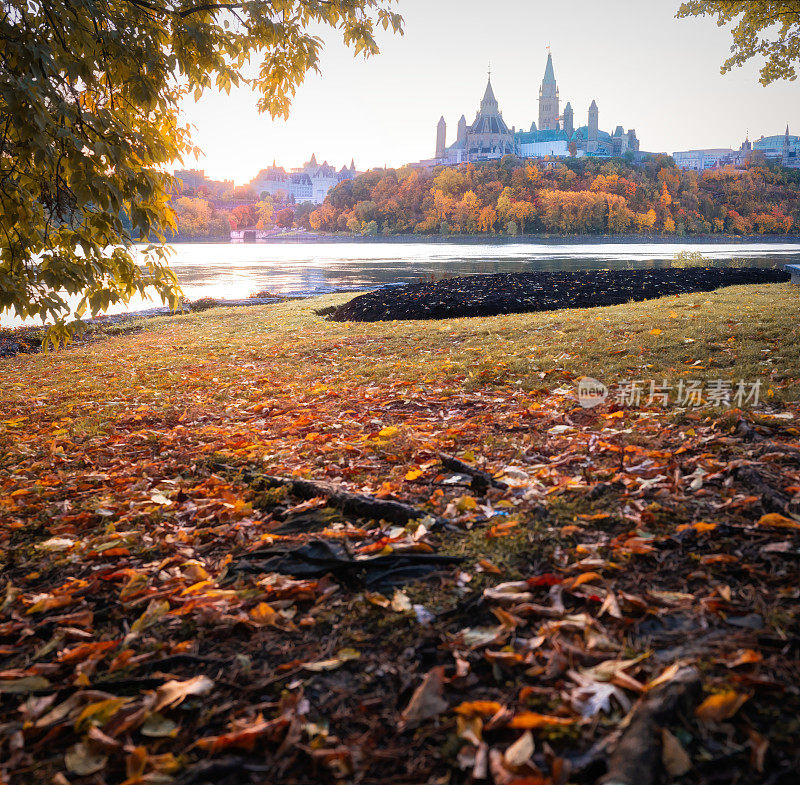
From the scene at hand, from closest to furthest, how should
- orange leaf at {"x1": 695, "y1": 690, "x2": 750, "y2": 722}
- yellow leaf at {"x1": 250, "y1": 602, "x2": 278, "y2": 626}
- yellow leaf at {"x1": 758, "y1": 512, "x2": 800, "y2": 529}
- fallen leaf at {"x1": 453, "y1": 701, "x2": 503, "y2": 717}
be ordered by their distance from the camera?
orange leaf at {"x1": 695, "y1": 690, "x2": 750, "y2": 722}, fallen leaf at {"x1": 453, "y1": 701, "x2": 503, "y2": 717}, yellow leaf at {"x1": 250, "y1": 602, "x2": 278, "y2": 626}, yellow leaf at {"x1": 758, "y1": 512, "x2": 800, "y2": 529}

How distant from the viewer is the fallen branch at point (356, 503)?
3.51 m

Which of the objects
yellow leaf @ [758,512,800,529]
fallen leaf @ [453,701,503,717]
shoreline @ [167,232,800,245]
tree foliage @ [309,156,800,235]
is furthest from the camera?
tree foliage @ [309,156,800,235]

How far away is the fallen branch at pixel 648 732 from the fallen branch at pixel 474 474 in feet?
6.30

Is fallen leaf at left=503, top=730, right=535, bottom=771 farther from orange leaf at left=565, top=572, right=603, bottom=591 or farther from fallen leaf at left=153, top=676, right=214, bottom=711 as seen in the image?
fallen leaf at left=153, top=676, right=214, bottom=711

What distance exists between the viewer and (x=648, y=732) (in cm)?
174

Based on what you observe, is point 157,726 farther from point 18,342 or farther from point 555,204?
point 555,204

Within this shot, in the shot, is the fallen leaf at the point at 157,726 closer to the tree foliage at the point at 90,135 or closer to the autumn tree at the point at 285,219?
the tree foliage at the point at 90,135

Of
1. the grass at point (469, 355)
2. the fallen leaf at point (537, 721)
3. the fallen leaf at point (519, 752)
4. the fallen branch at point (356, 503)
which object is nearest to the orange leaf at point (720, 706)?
the fallen leaf at point (537, 721)

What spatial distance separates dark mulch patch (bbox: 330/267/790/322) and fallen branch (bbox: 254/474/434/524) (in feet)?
34.6

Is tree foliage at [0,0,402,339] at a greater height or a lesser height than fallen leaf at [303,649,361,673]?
greater

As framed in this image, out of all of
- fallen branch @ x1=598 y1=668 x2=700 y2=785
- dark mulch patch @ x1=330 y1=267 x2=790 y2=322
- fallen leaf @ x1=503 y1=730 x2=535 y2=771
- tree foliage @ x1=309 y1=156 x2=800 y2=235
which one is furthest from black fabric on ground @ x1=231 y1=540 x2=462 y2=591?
tree foliage @ x1=309 y1=156 x2=800 y2=235

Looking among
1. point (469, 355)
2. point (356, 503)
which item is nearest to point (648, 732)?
point (356, 503)

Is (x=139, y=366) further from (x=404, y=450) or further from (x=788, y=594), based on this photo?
(x=788, y=594)

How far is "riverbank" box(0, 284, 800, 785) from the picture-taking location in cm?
185
